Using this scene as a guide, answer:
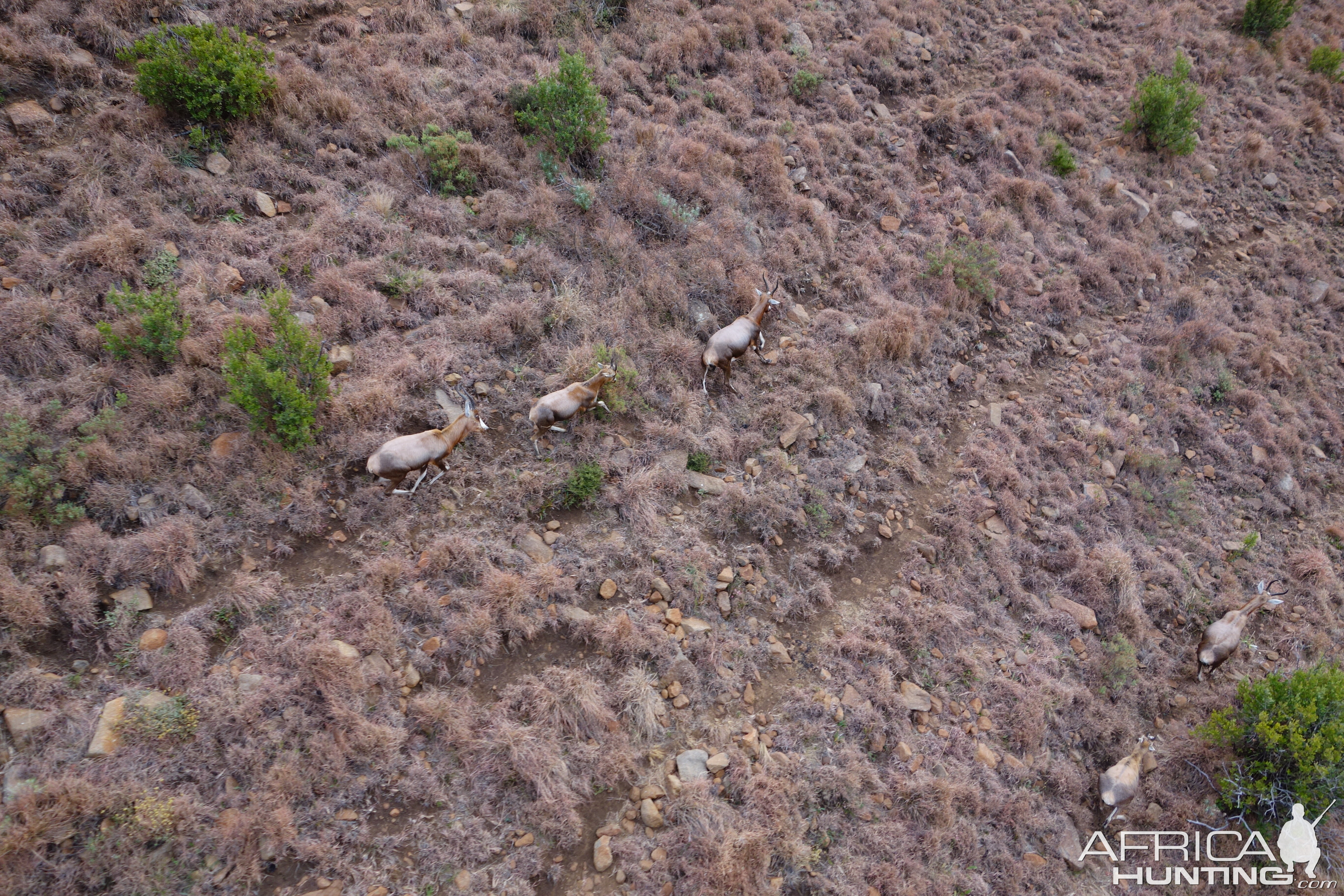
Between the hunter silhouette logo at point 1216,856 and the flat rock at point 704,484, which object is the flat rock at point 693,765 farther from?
the hunter silhouette logo at point 1216,856

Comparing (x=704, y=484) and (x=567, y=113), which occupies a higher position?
(x=567, y=113)

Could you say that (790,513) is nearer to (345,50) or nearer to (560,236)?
(560,236)

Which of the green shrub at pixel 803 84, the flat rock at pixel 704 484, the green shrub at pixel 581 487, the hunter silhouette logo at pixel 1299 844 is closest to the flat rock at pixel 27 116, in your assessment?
the green shrub at pixel 581 487

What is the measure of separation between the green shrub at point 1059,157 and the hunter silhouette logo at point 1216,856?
10.8 metres

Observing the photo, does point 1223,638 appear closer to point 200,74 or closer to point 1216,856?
point 1216,856

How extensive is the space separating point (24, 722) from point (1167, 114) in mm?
18794

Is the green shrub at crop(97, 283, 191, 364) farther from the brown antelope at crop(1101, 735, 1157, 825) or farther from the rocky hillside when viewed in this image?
the brown antelope at crop(1101, 735, 1157, 825)

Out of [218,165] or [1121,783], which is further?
[218,165]

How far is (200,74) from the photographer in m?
8.12

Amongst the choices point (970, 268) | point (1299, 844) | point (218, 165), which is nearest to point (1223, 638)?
point (1299, 844)

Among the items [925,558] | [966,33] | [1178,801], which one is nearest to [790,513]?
[925,558]

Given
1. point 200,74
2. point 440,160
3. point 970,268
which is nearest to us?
point 200,74

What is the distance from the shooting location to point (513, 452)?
279 inches

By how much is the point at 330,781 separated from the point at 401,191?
7157 millimetres
